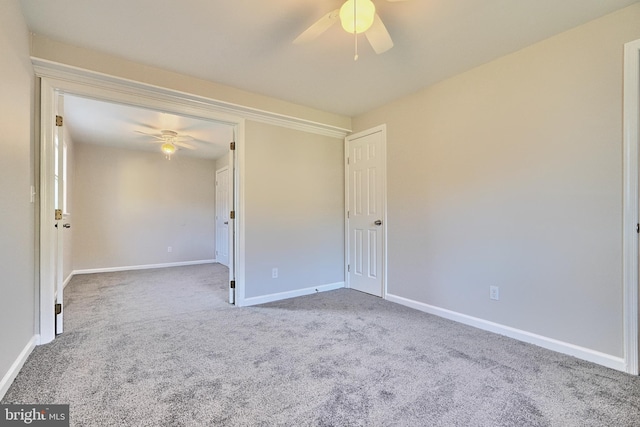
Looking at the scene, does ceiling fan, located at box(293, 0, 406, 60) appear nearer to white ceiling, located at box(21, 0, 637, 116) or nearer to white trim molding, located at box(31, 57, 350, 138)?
white ceiling, located at box(21, 0, 637, 116)

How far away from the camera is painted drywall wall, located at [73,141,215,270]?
5.20 metres

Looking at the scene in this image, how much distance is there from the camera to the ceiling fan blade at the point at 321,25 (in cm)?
164

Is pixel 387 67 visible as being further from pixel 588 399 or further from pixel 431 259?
pixel 588 399

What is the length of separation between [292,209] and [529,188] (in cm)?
246

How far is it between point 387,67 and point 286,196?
1.83 meters

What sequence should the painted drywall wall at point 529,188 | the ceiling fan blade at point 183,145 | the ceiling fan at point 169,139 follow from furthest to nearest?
the ceiling fan blade at point 183,145 < the ceiling fan at point 169,139 < the painted drywall wall at point 529,188

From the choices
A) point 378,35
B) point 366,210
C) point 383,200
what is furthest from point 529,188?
point 366,210

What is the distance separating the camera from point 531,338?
227cm

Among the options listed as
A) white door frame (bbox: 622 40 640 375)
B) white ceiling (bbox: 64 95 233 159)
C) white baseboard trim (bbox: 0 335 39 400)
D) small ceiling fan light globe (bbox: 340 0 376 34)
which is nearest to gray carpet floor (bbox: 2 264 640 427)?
white baseboard trim (bbox: 0 335 39 400)

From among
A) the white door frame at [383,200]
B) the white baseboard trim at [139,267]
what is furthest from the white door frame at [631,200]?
the white baseboard trim at [139,267]

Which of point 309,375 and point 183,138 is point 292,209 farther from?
point 183,138

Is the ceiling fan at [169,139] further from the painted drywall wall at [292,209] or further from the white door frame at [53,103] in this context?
the painted drywall wall at [292,209]

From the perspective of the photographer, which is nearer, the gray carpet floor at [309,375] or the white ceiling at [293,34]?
the gray carpet floor at [309,375]

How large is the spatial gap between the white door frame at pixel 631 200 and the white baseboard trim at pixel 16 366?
371 centimetres
